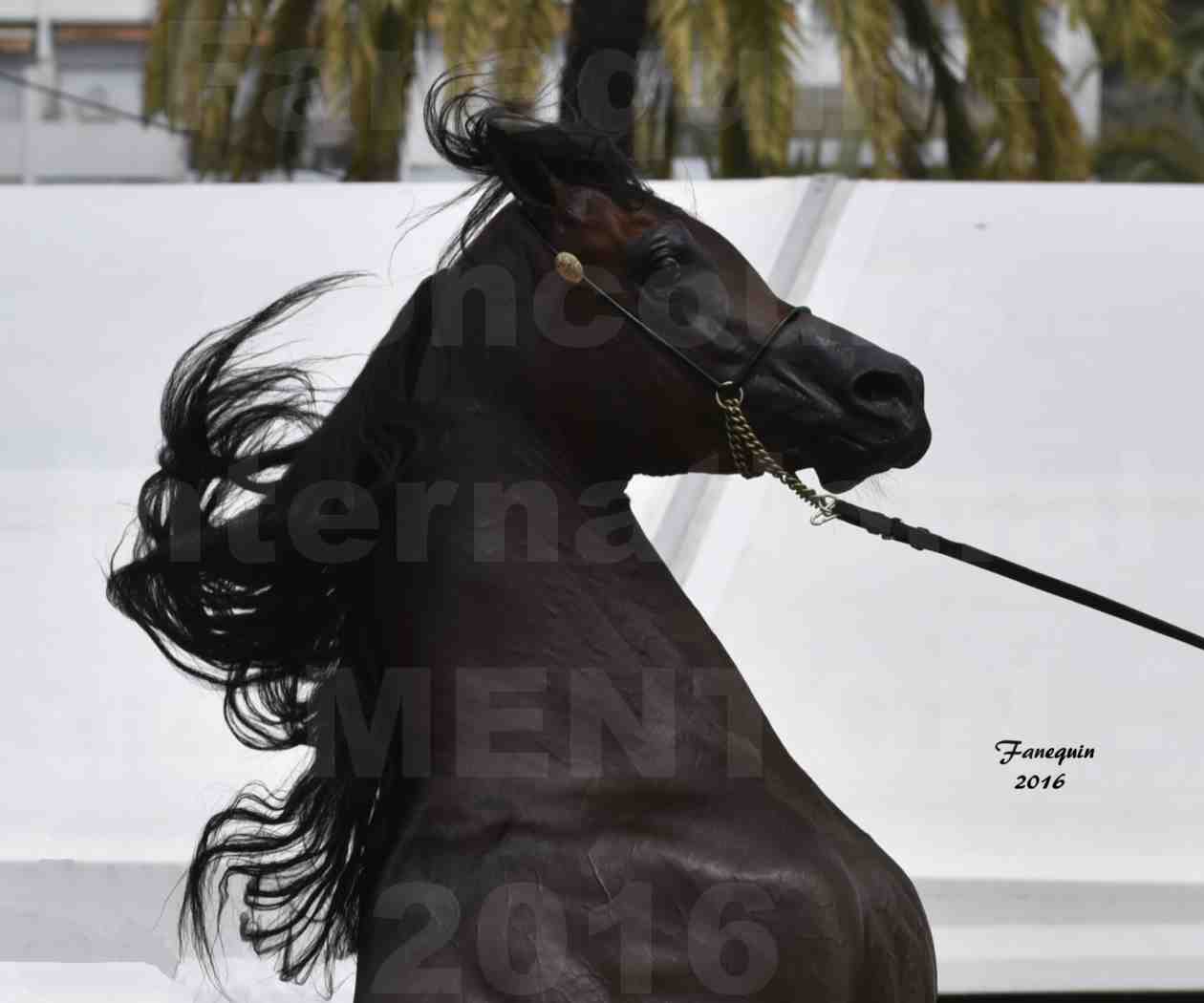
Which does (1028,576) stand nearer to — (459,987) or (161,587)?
(459,987)

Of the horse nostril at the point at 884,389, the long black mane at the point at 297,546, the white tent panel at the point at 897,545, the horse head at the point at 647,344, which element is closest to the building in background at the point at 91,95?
the white tent panel at the point at 897,545

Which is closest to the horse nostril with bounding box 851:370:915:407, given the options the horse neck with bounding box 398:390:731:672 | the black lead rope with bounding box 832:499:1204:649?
the black lead rope with bounding box 832:499:1204:649

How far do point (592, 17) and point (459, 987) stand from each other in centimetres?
457

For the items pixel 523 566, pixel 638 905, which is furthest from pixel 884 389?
pixel 638 905

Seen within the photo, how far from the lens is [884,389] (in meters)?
1.67

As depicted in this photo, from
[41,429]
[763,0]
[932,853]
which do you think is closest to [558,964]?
[932,853]

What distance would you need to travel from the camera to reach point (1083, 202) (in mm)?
4086

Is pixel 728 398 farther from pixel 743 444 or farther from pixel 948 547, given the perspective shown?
pixel 948 547

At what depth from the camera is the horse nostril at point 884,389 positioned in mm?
1660

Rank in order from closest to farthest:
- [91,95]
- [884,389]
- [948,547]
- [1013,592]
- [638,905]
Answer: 1. [638,905]
2. [884,389]
3. [948,547]
4. [1013,592]
5. [91,95]

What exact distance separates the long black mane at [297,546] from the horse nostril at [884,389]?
270 mm

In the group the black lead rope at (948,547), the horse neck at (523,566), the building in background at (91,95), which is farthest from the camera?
the building in background at (91,95)

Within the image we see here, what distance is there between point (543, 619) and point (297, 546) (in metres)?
0.24

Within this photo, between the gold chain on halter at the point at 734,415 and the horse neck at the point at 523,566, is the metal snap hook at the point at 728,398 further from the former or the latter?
the horse neck at the point at 523,566
